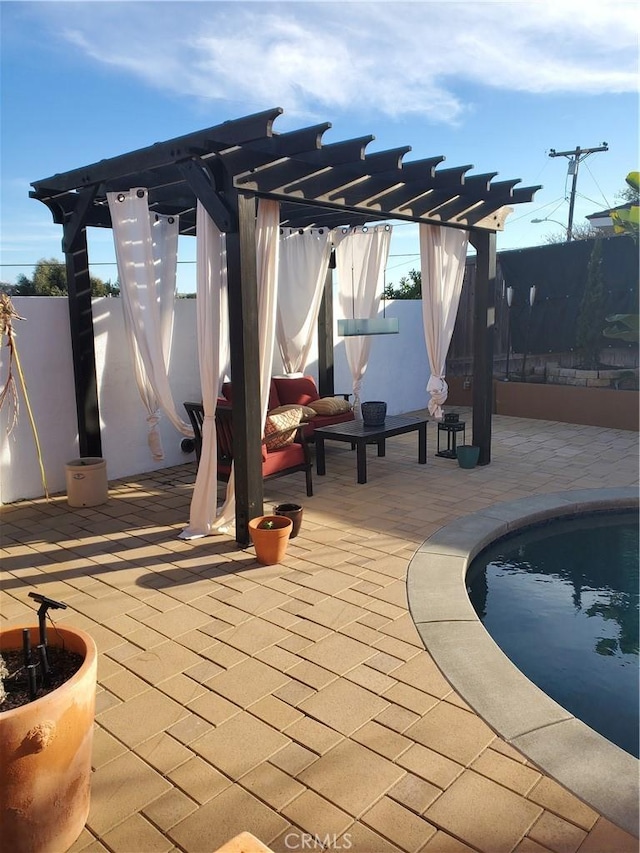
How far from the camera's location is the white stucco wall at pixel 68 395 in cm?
614

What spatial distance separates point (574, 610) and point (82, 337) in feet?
17.1

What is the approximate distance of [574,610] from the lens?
409 cm

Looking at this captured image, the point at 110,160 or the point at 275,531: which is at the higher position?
the point at 110,160

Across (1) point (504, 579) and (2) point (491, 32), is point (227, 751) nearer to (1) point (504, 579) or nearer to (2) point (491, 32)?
(1) point (504, 579)

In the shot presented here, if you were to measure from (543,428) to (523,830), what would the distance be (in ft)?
26.8

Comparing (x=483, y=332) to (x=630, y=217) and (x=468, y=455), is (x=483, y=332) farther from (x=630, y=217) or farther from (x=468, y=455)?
(x=630, y=217)

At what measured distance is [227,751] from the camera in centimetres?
257

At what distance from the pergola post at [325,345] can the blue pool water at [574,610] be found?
4.16 m

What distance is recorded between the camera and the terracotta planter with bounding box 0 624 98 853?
189 cm

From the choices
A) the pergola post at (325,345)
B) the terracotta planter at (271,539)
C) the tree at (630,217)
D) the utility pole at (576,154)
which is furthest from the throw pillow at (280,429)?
the utility pole at (576,154)

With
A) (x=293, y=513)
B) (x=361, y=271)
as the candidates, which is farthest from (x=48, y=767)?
(x=361, y=271)

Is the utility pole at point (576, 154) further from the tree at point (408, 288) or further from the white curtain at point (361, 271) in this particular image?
the white curtain at point (361, 271)

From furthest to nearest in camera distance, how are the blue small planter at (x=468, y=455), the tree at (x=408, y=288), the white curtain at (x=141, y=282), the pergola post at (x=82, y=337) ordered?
the tree at (x=408, y=288), the blue small planter at (x=468, y=455), the pergola post at (x=82, y=337), the white curtain at (x=141, y=282)

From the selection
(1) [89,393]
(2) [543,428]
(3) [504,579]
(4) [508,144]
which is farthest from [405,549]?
(4) [508,144]
